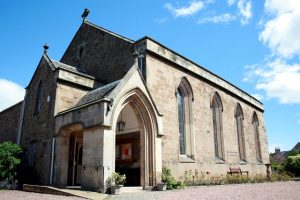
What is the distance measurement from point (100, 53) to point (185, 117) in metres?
7.01

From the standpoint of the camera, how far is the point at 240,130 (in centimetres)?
2444

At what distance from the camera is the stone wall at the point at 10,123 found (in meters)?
19.1

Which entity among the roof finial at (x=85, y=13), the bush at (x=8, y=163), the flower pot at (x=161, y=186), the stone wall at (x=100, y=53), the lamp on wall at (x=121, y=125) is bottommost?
the flower pot at (x=161, y=186)

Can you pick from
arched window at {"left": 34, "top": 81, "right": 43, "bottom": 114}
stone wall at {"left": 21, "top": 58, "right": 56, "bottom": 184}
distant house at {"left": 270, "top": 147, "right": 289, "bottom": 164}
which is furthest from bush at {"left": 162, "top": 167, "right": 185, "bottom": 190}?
distant house at {"left": 270, "top": 147, "right": 289, "bottom": 164}

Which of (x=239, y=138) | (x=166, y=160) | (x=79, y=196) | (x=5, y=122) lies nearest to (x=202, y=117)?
(x=166, y=160)

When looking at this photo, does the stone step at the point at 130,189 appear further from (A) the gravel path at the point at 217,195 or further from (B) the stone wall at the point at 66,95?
(B) the stone wall at the point at 66,95

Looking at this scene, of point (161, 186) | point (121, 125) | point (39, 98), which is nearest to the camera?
point (161, 186)

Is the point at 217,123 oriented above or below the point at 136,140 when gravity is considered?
above

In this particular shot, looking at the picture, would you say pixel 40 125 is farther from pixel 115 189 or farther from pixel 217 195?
pixel 217 195

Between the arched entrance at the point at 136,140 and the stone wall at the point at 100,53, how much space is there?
3130 mm

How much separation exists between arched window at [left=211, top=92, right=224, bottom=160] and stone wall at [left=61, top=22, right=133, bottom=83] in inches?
331

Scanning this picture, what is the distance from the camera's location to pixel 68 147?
13336 millimetres

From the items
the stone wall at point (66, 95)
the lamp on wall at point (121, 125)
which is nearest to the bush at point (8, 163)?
the stone wall at point (66, 95)

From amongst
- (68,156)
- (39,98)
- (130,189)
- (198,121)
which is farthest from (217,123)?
(39,98)
